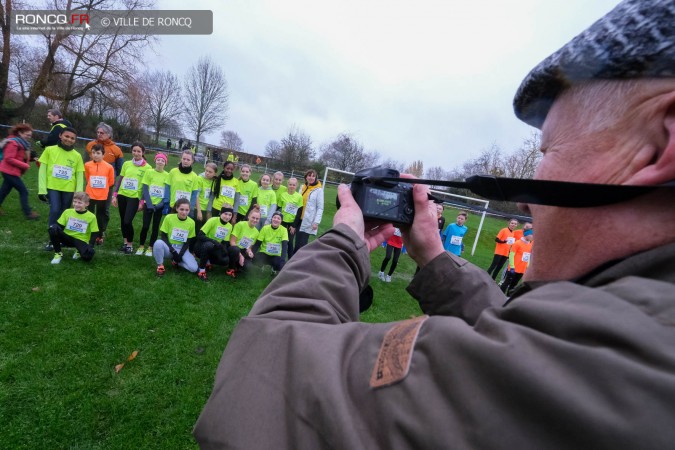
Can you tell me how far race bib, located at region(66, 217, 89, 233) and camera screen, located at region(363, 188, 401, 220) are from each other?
648 centimetres

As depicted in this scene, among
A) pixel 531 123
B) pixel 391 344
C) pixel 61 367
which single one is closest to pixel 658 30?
pixel 531 123

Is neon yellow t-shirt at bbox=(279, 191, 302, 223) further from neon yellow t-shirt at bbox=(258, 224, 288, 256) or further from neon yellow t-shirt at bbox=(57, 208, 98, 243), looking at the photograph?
neon yellow t-shirt at bbox=(57, 208, 98, 243)

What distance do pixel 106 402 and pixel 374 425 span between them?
3.43 meters

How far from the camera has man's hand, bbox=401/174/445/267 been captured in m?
1.28

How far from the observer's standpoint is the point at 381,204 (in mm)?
1174

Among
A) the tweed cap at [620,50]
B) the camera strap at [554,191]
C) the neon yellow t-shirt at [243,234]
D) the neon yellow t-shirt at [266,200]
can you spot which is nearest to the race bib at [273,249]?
the neon yellow t-shirt at [243,234]

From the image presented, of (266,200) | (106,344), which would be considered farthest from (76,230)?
(266,200)

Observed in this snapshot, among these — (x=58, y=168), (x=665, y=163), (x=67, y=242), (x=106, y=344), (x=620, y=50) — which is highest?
(x=620, y=50)

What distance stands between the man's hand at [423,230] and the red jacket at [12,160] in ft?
31.0

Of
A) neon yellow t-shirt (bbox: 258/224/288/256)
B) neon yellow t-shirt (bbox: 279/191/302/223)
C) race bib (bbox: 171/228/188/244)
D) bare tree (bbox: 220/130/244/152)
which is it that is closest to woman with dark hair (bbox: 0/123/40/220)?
race bib (bbox: 171/228/188/244)

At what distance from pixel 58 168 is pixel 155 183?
61.9 inches

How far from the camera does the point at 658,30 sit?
0.59 metres

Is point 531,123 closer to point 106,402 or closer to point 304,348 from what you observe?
point 304,348

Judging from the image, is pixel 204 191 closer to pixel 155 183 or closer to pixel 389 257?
pixel 155 183
